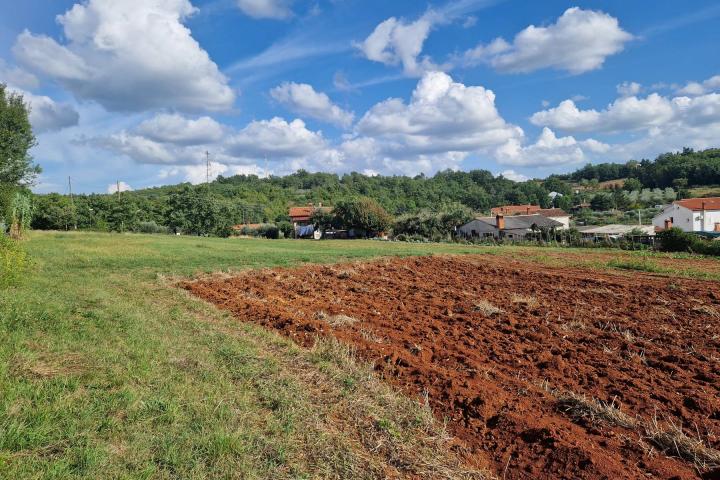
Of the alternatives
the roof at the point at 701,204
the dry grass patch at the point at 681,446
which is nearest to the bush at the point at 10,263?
the dry grass patch at the point at 681,446

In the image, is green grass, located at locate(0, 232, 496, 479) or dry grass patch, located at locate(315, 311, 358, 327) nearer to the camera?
green grass, located at locate(0, 232, 496, 479)

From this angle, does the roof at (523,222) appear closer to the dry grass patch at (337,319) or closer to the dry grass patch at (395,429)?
the dry grass patch at (337,319)

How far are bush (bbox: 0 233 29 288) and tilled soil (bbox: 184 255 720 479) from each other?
4.54 m

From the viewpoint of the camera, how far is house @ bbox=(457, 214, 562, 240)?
6027 centimetres

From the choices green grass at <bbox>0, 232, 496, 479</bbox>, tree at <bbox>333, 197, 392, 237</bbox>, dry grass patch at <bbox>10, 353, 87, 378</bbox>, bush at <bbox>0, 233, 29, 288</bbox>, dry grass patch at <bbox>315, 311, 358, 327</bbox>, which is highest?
tree at <bbox>333, 197, 392, 237</bbox>

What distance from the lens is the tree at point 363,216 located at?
7331 cm

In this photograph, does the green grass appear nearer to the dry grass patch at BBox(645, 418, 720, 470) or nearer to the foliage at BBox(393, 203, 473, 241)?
the dry grass patch at BBox(645, 418, 720, 470)

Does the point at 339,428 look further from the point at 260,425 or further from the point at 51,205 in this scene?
the point at 51,205

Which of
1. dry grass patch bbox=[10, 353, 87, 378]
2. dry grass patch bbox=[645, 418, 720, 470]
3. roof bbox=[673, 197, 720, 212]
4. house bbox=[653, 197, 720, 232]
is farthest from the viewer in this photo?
roof bbox=[673, 197, 720, 212]

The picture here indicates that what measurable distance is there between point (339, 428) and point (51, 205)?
290ft

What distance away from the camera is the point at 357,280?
1709 centimetres

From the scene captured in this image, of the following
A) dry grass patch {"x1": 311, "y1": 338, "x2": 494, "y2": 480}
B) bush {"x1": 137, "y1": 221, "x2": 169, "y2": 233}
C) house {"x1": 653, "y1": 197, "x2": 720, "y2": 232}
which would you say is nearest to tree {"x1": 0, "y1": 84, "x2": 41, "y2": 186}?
bush {"x1": 137, "y1": 221, "x2": 169, "y2": 233}

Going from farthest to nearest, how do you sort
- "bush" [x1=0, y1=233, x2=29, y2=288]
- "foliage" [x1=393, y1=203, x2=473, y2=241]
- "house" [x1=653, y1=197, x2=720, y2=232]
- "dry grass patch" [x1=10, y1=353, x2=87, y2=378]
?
"house" [x1=653, y1=197, x2=720, y2=232] → "foliage" [x1=393, y1=203, x2=473, y2=241] → "bush" [x1=0, y1=233, x2=29, y2=288] → "dry grass patch" [x1=10, y1=353, x2=87, y2=378]

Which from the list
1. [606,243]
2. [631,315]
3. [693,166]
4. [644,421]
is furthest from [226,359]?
[693,166]
